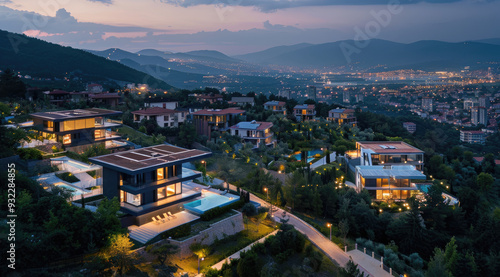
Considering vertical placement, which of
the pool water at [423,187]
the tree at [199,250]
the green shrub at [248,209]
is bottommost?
the pool water at [423,187]

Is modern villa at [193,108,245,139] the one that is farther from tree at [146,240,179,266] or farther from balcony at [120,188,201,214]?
tree at [146,240,179,266]

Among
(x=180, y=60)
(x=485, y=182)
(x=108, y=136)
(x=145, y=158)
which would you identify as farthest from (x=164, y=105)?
(x=180, y=60)

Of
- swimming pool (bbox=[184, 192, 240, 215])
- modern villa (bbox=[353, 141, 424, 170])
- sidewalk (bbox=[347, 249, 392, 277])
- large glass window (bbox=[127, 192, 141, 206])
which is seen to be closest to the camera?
sidewalk (bbox=[347, 249, 392, 277])

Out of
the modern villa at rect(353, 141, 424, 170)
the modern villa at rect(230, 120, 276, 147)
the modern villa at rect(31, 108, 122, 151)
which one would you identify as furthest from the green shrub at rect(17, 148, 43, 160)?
the modern villa at rect(353, 141, 424, 170)

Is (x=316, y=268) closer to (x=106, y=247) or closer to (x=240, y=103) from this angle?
(x=106, y=247)

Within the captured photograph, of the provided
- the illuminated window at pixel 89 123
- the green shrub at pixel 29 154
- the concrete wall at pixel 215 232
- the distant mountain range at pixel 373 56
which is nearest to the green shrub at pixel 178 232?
the concrete wall at pixel 215 232

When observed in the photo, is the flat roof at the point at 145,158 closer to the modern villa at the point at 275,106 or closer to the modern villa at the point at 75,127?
the modern villa at the point at 75,127
